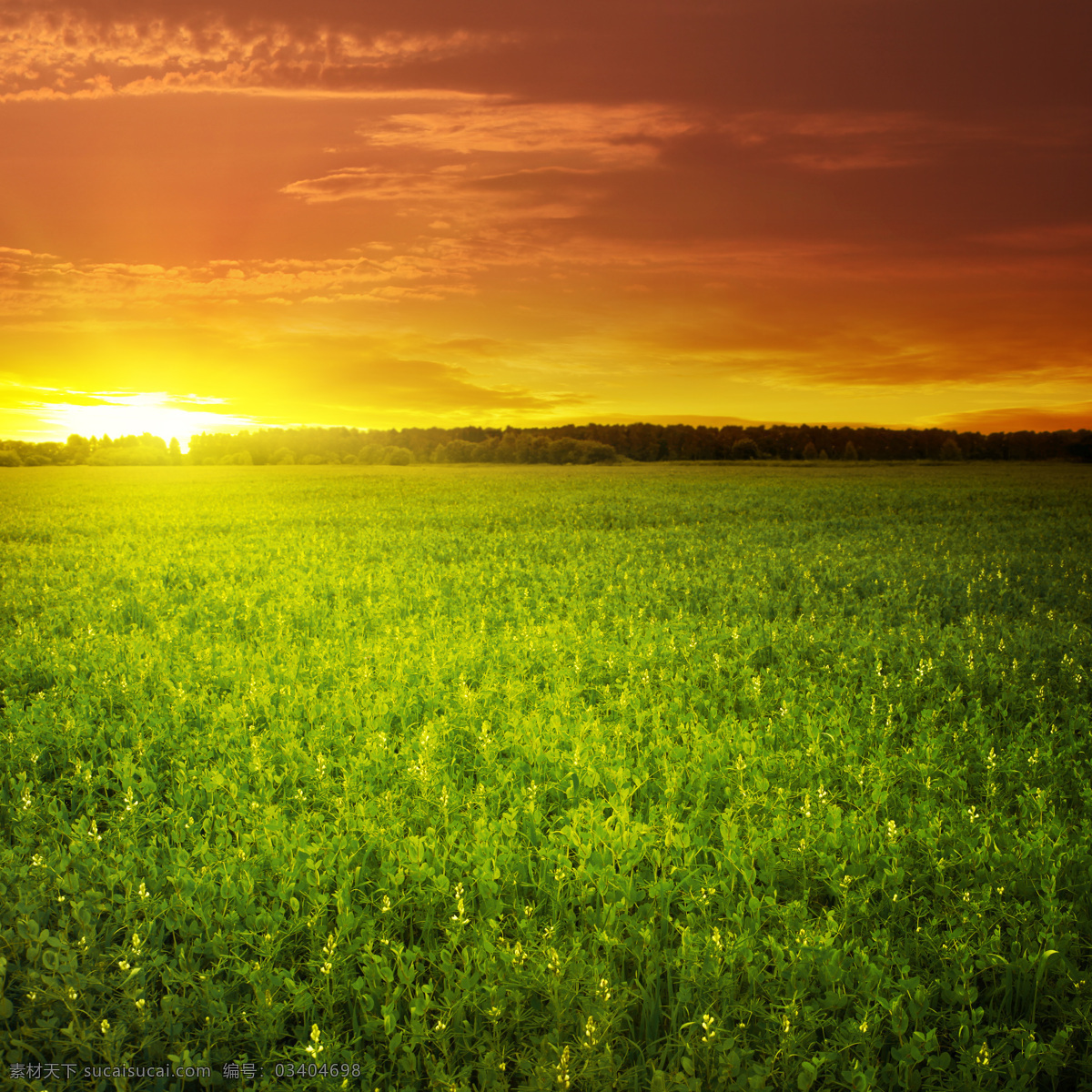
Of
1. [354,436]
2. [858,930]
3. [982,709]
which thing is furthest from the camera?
[354,436]

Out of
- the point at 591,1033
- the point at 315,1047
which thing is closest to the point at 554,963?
the point at 591,1033

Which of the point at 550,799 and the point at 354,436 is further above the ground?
the point at 354,436

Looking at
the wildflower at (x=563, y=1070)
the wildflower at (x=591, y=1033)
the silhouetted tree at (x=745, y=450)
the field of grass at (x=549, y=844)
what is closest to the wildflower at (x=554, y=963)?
the field of grass at (x=549, y=844)

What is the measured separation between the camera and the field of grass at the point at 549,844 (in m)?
3.19

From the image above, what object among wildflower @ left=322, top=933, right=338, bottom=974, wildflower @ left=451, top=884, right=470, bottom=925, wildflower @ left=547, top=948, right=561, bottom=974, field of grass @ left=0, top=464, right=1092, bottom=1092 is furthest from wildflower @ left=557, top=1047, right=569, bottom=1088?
wildflower @ left=322, top=933, right=338, bottom=974

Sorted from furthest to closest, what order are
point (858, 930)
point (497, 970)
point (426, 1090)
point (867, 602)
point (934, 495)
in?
1. point (934, 495)
2. point (867, 602)
3. point (858, 930)
4. point (497, 970)
5. point (426, 1090)

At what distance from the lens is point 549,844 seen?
461 centimetres

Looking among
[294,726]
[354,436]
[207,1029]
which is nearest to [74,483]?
[294,726]

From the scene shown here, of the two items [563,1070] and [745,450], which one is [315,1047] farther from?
[745,450]

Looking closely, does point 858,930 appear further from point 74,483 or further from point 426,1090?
point 74,483

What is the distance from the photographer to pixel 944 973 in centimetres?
349

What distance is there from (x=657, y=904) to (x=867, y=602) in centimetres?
863

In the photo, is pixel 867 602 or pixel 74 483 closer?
pixel 867 602

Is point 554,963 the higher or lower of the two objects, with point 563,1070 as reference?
higher
